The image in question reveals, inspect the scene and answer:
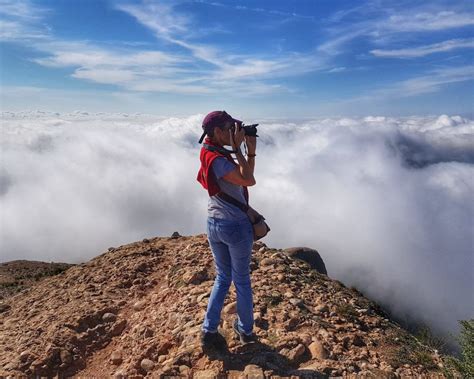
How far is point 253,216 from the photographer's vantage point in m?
4.58

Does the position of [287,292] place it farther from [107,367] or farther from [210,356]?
[107,367]

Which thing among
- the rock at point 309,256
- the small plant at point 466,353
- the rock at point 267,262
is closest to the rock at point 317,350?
the small plant at point 466,353

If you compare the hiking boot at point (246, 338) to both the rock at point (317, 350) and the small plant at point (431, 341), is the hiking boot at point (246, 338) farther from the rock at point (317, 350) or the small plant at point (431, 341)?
the small plant at point (431, 341)

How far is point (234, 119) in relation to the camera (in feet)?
14.6

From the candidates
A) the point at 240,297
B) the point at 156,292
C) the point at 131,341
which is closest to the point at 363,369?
the point at 240,297

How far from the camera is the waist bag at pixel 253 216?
4430mm

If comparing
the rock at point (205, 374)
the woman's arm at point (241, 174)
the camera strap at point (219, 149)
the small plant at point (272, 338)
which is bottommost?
the rock at point (205, 374)

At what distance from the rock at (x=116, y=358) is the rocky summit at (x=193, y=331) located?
16 mm

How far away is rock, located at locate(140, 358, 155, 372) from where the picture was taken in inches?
212

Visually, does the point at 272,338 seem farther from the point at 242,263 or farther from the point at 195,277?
the point at 195,277

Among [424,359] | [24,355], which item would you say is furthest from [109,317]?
[424,359]

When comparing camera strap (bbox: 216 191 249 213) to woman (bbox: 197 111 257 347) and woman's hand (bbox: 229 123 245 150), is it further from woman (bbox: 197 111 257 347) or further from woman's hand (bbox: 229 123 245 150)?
woman's hand (bbox: 229 123 245 150)

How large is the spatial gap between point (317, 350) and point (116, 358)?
3225mm

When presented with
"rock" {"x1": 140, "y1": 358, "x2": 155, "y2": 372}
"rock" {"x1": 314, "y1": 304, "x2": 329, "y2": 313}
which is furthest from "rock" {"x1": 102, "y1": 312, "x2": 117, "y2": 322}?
"rock" {"x1": 314, "y1": 304, "x2": 329, "y2": 313}
